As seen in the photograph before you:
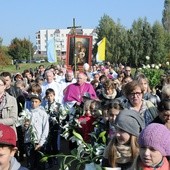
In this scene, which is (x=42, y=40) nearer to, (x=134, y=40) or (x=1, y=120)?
(x=134, y=40)

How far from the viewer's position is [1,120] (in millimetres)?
5434

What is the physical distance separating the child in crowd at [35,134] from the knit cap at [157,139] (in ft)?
13.9

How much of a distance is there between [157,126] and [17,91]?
6.24m

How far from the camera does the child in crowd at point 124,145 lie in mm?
3062

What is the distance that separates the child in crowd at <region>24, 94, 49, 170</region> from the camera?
6.74 m

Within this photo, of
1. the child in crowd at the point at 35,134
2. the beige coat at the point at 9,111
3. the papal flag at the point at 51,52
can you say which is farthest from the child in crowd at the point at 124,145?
the papal flag at the point at 51,52

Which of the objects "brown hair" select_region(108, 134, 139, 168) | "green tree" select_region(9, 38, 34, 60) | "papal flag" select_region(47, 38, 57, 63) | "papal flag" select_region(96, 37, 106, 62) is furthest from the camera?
"green tree" select_region(9, 38, 34, 60)

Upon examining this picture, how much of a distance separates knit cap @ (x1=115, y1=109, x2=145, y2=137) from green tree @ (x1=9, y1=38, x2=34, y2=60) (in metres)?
69.6

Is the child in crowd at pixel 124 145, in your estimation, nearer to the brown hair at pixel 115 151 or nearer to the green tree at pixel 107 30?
the brown hair at pixel 115 151

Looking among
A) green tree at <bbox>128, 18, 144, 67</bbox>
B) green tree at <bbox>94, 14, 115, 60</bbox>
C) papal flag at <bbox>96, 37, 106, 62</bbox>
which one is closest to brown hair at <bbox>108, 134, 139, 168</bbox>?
papal flag at <bbox>96, 37, 106, 62</bbox>

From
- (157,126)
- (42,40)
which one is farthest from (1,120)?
(42,40)

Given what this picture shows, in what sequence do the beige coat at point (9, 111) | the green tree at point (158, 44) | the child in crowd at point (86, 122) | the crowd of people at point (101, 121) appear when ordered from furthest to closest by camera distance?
the green tree at point (158, 44) → the child in crowd at point (86, 122) → the beige coat at point (9, 111) → the crowd of people at point (101, 121)

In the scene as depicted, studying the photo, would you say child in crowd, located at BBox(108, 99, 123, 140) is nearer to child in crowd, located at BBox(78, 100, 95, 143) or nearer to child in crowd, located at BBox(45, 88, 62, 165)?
child in crowd, located at BBox(78, 100, 95, 143)

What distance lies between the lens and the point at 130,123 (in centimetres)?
312
